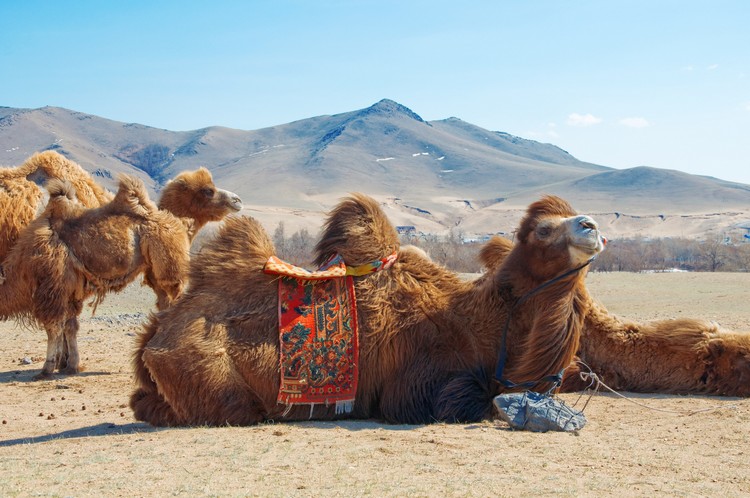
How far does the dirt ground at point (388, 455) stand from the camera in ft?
13.8

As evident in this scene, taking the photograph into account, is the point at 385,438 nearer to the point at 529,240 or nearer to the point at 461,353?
the point at 461,353

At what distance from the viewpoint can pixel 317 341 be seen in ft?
20.0

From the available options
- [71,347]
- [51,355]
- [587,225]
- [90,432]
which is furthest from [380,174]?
[587,225]

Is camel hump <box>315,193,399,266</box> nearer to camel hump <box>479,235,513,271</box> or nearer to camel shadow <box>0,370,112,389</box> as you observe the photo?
camel hump <box>479,235,513,271</box>

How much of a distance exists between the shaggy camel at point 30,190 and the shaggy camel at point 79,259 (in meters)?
0.44

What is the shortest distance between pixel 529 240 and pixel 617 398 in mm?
1959

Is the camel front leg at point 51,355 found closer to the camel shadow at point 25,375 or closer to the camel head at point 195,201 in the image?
the camel shadow at point 25,375

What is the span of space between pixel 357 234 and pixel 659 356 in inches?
120

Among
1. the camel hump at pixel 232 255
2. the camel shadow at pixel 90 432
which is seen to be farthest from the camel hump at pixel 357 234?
the camel shadow at pixel 90 432

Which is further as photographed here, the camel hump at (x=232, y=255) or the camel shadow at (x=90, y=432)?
the camel hump at (x=232, y=255)

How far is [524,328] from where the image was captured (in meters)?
6.12

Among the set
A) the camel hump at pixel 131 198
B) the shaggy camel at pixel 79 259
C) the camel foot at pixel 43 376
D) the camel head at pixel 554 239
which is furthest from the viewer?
the camel hump at pixel 131 198

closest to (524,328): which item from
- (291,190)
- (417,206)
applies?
(417,206)

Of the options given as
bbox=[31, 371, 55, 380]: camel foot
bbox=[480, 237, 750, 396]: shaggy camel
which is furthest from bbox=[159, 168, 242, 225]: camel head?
bbox=[480, 237, 750, 396]: shaggy camel
